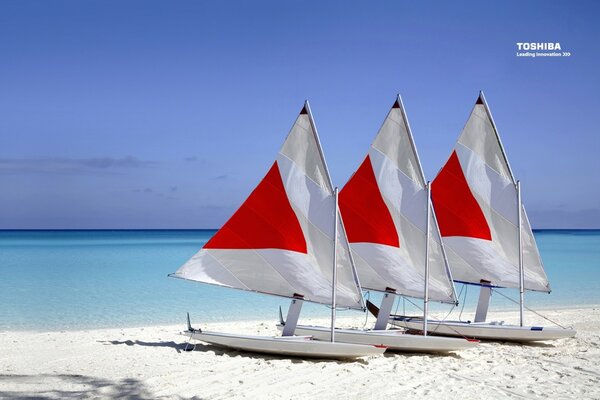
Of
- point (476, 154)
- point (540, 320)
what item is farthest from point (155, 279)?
point (476, 154)

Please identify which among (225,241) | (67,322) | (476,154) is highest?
(476,154)

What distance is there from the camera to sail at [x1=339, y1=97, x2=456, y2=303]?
15.4 m

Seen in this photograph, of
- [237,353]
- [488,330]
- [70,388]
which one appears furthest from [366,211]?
[70,388]

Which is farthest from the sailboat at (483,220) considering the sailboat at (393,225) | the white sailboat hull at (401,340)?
the white sailboat hull at (401,340)

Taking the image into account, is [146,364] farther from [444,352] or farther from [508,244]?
[508,244]

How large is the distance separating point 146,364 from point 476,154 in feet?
32.6

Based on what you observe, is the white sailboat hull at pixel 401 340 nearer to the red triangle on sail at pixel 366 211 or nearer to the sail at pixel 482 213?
the red triangle on sail at pixel 366 211

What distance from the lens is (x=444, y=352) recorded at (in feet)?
48.6

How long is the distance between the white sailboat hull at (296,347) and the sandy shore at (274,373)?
197 mm

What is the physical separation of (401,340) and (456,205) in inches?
196

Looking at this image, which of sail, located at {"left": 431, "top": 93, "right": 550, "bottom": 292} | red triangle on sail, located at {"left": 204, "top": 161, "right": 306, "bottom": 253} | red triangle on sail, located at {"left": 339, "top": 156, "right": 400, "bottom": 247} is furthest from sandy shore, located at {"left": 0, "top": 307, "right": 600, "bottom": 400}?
red triangle on sail, located at {"left": 339, "top": 156, "right": 400, "bottom": 247}

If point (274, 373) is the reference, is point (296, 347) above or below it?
above

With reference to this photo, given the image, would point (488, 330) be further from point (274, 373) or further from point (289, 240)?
point (274, 373)

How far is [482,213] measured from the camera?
1780 cm
